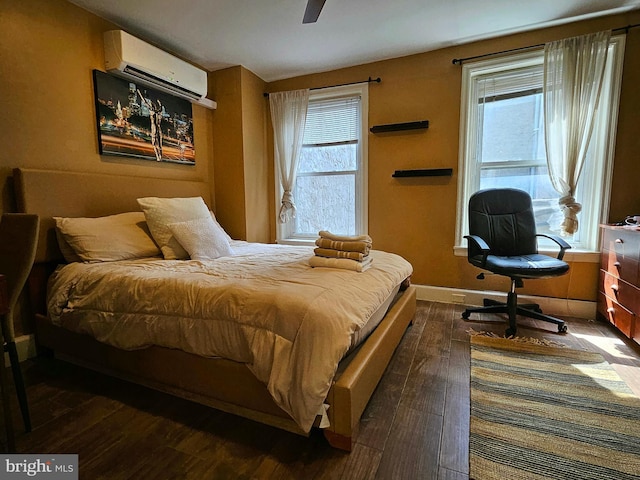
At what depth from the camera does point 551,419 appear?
1482 millimetres

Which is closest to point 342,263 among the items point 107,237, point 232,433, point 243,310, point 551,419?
point 243,310

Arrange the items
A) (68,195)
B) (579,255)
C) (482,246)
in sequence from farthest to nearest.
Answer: (579,255), (482,246), (68,195)

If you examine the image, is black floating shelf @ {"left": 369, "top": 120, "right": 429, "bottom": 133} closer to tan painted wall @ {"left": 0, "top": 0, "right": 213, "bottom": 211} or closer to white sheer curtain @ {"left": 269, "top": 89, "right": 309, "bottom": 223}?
white sheer curtain @ {"left": 269, "top": 89, "right": 309, "bottom": 223}

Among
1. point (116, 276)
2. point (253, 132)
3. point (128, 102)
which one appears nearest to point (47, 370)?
point (116, 276)

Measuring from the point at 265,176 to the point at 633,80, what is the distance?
11.9 feet

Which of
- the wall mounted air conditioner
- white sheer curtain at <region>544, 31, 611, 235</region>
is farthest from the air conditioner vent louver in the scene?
white sheer curtain at <region>544, 31, 611, 235</region>

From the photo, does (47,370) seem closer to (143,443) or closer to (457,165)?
(143,443)

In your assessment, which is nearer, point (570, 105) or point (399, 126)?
point (570, 105)

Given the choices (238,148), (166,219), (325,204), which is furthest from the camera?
(325,204)

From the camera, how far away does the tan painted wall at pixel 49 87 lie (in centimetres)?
202

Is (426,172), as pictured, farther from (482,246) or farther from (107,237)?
(107,237)

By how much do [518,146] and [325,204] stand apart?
2.12 meters

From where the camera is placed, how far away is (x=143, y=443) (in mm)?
1374

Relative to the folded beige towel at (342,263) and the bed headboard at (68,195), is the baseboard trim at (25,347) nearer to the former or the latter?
the bed headboard at (68,195)
